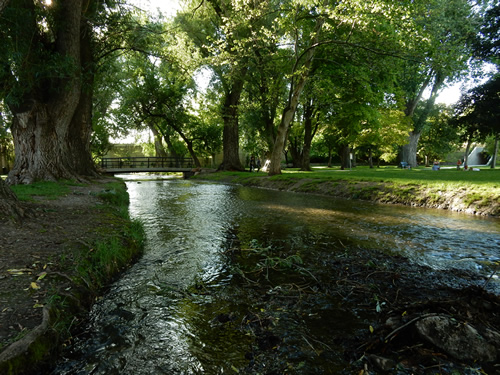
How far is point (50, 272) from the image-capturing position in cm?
328

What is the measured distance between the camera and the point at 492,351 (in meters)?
2.27

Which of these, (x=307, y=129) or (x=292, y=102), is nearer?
(x=292, y=102)

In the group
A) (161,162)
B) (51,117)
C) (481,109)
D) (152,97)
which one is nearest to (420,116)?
(481,109)

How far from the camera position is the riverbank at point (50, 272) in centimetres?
223

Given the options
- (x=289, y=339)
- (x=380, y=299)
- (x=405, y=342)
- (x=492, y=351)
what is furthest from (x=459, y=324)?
(x=289, y=339)

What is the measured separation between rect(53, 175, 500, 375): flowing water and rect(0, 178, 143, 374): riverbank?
0.20 meters

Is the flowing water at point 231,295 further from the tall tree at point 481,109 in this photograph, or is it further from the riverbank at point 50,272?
the tall tree at point 481,109

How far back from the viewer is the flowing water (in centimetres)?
244

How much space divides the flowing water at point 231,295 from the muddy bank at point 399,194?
5.09ft

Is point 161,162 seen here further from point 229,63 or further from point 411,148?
point 411,148

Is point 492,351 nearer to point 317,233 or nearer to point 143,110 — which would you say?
point 317,233

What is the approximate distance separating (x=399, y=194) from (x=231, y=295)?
1021 centimetres

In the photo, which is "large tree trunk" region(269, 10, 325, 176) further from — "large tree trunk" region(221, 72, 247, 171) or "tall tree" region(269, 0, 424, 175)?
"large tree trunk" region(221, 72, 247, 171)

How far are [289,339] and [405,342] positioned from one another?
0.97 meters
